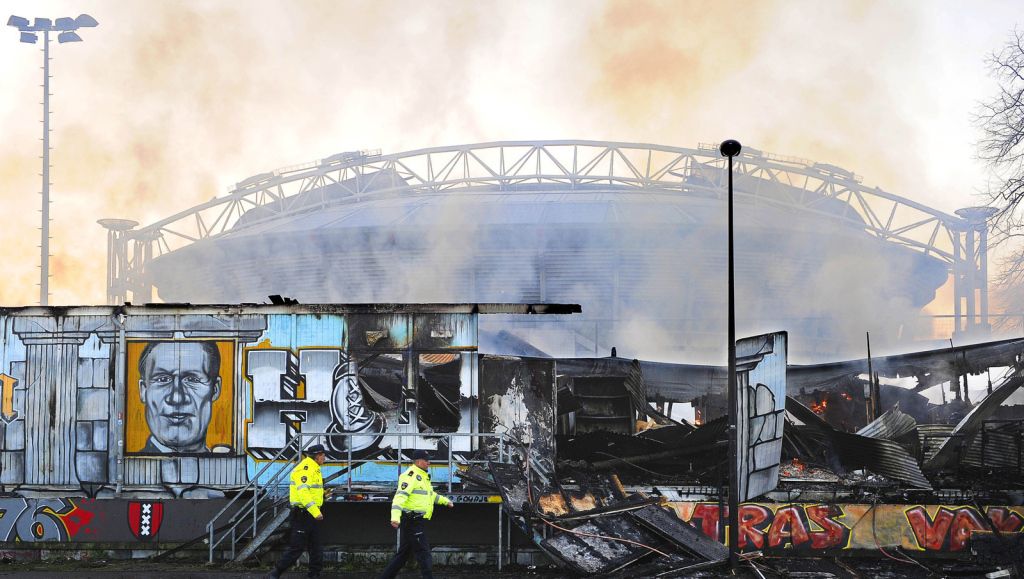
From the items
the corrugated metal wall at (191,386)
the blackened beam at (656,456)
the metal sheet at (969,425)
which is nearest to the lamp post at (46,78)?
A: the corrugated metal wall at (191,386)

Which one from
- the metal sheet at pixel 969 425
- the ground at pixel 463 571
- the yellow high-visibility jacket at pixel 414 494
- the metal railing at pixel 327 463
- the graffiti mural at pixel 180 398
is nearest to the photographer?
the yellow high-visibility jacket at pixel 414 494

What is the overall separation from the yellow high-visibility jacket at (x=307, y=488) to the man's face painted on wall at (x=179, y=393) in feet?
15.1

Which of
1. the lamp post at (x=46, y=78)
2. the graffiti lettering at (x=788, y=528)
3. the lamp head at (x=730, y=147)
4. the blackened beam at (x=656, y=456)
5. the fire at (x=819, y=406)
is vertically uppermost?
the lamp post at (x=46, y=78)

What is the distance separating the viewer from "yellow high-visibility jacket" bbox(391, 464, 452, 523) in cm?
1219

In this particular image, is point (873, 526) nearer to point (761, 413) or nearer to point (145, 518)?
point (761, 413)

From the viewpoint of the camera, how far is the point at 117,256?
54469mm

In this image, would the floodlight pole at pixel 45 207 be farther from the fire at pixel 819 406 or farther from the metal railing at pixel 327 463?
the fire at pixel 819 406

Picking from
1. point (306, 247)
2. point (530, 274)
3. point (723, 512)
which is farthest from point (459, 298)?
point (723, 512)

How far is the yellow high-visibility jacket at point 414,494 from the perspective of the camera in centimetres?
1219

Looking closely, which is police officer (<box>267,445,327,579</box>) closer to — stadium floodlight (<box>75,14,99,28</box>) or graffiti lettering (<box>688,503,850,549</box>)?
graffiti lettering (<box>688,503,850,549</box>)

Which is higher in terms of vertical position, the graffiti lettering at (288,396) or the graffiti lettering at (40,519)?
the graffiti lettering at (288,396)

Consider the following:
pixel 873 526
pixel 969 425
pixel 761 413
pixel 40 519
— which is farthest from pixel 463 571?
pixel 969 425

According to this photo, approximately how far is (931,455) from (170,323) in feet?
53.3

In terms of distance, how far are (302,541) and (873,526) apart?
436 inches
